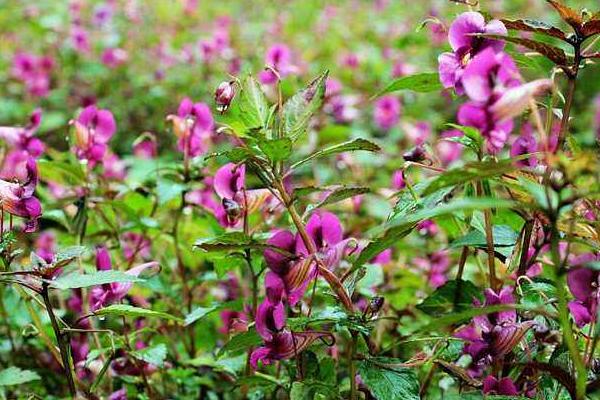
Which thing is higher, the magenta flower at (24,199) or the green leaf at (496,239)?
the magenta flower at (24,199)

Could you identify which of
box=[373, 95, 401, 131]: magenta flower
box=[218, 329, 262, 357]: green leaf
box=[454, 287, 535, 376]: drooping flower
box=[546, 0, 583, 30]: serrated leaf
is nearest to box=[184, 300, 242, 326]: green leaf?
box=[218, 329, 262, 357]: green leaf

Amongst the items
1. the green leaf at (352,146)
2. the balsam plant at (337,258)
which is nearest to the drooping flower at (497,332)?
the balsam plant at (337,258)

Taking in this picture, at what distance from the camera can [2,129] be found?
1.45 meters

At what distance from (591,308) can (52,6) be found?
3.81 metres

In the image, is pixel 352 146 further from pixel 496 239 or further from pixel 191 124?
pixel 191 124

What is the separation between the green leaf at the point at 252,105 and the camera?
944 mm

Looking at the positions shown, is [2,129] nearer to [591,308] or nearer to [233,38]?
[591,308]

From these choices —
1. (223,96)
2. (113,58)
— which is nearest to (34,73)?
(113,58)

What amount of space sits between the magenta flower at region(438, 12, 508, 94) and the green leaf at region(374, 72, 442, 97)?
9 cm

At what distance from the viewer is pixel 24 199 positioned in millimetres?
986

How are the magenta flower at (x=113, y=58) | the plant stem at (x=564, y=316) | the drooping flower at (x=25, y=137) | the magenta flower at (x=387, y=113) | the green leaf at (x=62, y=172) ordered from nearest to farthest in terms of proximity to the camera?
the plant stem at (x=564, y=316)
the green leaf at (x=62, y=172)
the drooping flower at (x=25, y=137)
the magenta flower at (x=387, y=113)
the magenta flower at (x=113, y=58)

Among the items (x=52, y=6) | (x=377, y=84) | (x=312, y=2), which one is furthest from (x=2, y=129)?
(x=312, y=2)

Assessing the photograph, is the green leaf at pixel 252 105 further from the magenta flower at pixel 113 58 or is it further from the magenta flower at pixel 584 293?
the magenta flower at pixel 113 58

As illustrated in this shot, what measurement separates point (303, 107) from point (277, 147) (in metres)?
0.11
